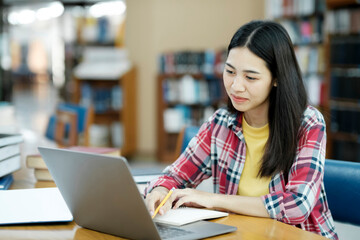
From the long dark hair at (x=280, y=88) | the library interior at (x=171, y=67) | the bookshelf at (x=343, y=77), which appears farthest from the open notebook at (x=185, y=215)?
the bookshelf at (x=343, y=77)

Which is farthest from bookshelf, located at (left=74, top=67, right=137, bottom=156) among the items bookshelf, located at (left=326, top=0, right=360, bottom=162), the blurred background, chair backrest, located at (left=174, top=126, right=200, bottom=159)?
chair backrest, located at (left=174, top=126, right=200, bottom=159)

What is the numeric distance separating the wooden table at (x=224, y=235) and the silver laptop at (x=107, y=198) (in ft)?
0.07

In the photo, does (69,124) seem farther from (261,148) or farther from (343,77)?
(343,77)

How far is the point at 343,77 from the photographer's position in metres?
5.05

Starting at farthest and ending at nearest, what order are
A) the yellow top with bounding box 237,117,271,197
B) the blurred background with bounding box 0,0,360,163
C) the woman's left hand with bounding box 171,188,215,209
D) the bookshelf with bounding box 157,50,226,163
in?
the bookshelf with bounding box 157,50,226,163 → the blurred background with bounding box 0,0,360,163 → the yellow top with bounding box 237,117,271,197 → the woman's left hand with bounding box 171,188,215,209

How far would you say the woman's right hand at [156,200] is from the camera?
131 cm

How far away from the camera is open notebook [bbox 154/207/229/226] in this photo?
1.22 meters

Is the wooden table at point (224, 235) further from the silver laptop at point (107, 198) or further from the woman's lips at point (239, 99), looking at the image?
the woman's lips at point (239, 99)

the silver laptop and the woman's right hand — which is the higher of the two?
the silver laptop

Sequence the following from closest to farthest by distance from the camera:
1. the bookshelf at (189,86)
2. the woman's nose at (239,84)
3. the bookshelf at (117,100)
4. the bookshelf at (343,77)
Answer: the woman's nose at (239,84) → the bookshelf at (343,77) → the bookshelf at (189,86) → the bookshelf at (117,100)

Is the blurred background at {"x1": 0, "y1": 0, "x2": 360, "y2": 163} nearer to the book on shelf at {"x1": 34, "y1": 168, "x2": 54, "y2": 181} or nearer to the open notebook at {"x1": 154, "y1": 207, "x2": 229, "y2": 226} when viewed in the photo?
the book on shelf at {"x1": 34, "y1": 168, "x2": 54, "y2": 181}

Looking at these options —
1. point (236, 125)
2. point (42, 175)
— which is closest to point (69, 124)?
point (42, 175)

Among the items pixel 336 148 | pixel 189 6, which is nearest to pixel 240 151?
pixel 336 148

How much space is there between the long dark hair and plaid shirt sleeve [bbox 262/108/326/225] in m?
0.04
